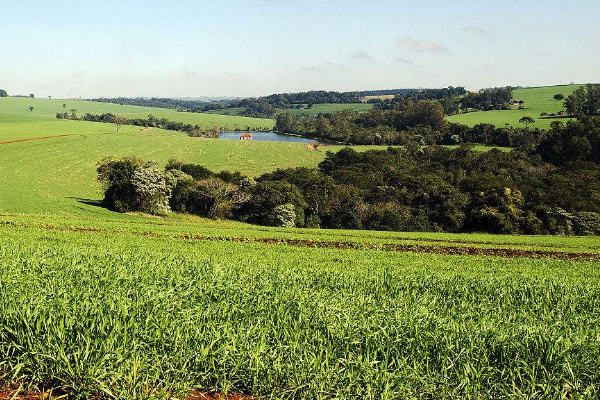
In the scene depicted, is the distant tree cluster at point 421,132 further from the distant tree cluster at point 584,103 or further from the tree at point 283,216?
the tree at point 283,216

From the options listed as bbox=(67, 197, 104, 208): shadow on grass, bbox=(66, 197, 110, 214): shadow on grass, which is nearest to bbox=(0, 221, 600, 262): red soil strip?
bbox=(66, 197, 110, 214): shadow on grass

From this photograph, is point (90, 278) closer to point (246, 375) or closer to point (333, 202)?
point (246, 375)

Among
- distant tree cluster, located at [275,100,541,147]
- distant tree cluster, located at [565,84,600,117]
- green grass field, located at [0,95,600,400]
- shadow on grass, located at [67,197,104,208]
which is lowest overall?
shadow on grass, located at [67,197,104,208]

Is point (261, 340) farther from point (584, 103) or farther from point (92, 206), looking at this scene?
point (584, 103)

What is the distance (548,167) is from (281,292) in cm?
10545

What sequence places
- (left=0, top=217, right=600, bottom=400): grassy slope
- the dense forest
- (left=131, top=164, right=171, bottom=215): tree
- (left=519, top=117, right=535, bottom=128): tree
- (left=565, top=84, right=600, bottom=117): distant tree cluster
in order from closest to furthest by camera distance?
(left=0, top=217, right=600, bottom=400): grassy slope, (left=131, top=164, right=171, bottom=215): tree, the dense forest, (left=519, top=117, right=535, bottom=128): tree, (left=565, top=84, right=600, bottom=117): distant tree cluster

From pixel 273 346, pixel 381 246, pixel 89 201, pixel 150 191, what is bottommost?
pixel 89 201

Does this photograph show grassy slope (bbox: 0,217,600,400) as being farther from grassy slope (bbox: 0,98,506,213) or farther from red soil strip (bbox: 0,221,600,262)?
grassy slope (bbox: 0,98,506,213)

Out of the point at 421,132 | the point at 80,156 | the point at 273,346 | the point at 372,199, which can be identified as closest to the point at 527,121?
the point at 421,132

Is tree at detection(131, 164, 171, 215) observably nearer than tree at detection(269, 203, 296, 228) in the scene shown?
Yes

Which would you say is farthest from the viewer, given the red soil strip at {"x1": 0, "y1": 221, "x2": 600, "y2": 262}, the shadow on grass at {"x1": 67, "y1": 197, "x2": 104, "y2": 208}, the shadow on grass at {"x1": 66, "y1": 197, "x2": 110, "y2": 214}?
the shadow on grass at {"x1": 67, "y1": 197, "x2": 104, "y2": 208}

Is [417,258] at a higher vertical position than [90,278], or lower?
lower

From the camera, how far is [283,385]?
6.57 meters

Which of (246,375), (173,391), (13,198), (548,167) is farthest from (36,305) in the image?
(548,167)
